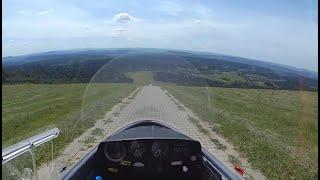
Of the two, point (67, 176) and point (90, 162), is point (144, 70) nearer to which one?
point (90, 162)

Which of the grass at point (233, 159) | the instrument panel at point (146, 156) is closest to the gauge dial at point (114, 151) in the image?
the instrument panel at point (146, 156)

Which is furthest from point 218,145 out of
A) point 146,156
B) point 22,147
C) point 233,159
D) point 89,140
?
point 22,147

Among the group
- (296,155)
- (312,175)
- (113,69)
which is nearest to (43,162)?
(113,69)

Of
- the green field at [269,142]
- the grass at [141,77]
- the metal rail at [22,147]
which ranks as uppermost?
the grass at [141,77]

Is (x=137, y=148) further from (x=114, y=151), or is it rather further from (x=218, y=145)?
(x=218, y=145)

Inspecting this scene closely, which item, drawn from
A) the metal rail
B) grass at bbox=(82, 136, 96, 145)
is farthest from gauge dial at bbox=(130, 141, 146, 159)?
grass at bbox=(82, 136, 96, 145)

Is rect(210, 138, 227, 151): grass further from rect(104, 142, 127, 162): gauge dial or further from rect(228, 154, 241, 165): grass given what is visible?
rect(104, 142, 127, 162): gauge dial

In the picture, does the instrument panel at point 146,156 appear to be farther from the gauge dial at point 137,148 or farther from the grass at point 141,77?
the grass at point 141,77
